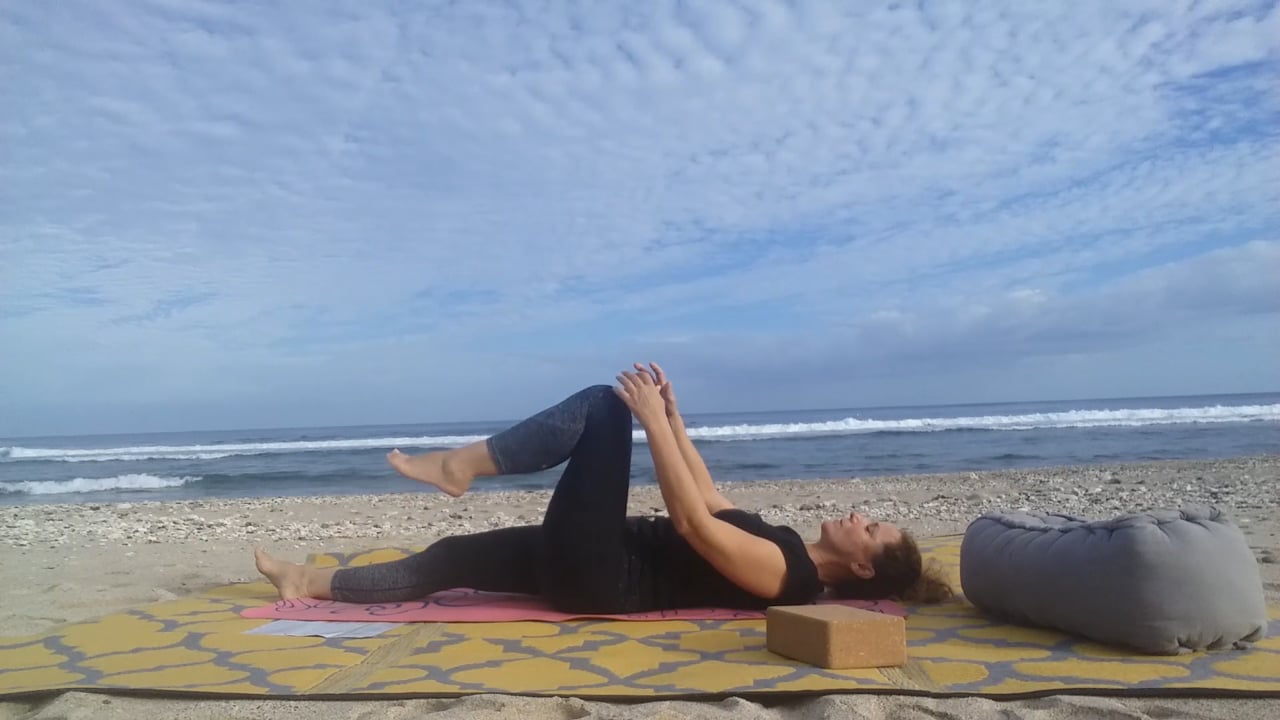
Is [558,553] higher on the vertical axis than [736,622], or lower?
higher

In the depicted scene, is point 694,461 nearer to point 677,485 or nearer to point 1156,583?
point 677,485

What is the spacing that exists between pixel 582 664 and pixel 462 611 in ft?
3.36

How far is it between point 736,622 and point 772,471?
47.1 feet

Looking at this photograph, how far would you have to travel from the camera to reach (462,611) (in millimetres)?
3604

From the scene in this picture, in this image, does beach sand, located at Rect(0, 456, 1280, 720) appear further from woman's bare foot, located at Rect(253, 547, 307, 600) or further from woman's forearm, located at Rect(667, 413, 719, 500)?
woman's forearm, located at Rect(667, 413, 719, 500)

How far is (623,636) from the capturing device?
3174 millimetres

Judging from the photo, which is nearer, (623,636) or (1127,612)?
(1127,612)

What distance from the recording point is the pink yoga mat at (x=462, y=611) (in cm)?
348

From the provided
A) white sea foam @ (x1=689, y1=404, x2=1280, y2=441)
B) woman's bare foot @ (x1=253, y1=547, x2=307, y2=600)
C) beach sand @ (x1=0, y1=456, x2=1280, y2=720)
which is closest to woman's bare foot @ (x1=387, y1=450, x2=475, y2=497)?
woman's bare foot @ (x1=253, y1=547, x2=307, y2=600)

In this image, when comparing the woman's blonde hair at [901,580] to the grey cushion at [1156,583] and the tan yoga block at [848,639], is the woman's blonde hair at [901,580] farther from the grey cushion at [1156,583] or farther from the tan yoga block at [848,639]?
the tan yoga block at [848,639]

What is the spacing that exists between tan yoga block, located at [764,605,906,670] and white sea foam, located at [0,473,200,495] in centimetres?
1857

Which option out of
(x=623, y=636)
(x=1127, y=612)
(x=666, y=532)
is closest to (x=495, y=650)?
(x=623, y=636)

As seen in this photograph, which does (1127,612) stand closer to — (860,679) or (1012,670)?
(1012,670)

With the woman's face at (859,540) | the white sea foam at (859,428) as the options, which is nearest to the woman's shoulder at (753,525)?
the woman's face at (859,540)
